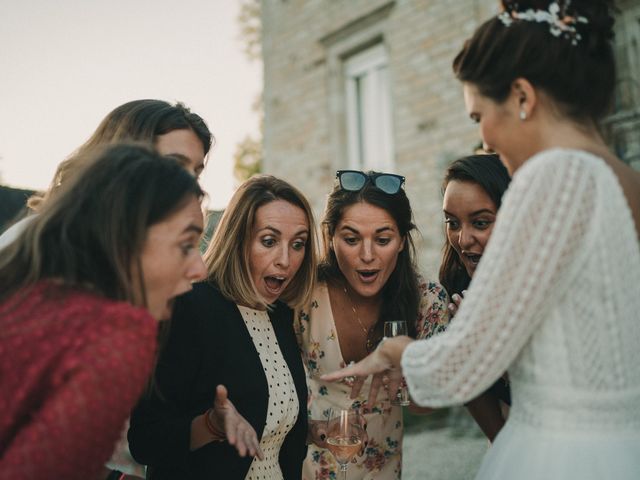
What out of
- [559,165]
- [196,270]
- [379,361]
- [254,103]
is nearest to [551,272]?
[559,165]

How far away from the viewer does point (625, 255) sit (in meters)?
1.58

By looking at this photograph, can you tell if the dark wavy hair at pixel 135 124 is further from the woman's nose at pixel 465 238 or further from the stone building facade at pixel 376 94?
the stone building facade at pixel 376 94

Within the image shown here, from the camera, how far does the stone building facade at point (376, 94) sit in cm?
764

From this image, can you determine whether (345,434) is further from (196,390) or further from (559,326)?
(559,326)

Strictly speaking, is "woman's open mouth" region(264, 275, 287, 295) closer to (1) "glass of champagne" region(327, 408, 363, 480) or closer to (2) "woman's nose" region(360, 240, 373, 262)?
(2) "woman's nose" region(360, 240, 373, 262)

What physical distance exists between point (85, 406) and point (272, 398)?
4.35 ft

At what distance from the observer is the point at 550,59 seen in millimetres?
1749

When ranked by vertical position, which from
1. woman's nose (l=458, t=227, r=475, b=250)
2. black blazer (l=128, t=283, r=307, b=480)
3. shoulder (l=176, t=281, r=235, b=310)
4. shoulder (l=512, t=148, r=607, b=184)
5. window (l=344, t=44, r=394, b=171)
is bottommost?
black blazer (l=128, t=283, r=307, b=480)

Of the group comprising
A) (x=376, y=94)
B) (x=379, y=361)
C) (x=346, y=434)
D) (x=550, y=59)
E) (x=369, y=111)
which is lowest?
(x=346, y=434)

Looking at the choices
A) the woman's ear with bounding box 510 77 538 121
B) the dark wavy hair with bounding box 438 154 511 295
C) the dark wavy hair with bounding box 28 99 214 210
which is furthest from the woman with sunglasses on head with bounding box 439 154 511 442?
the dark wavy hair with bounding box 28 99 214 210

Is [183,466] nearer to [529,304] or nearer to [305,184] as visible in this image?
[529,304]

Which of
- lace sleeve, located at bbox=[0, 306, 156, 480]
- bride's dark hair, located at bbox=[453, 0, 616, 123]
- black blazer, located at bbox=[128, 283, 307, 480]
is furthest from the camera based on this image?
black blazer, located at bbox=[128, 283, 307, 480]

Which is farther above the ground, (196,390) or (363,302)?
(363,302)

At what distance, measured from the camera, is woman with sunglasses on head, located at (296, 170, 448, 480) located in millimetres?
3090
